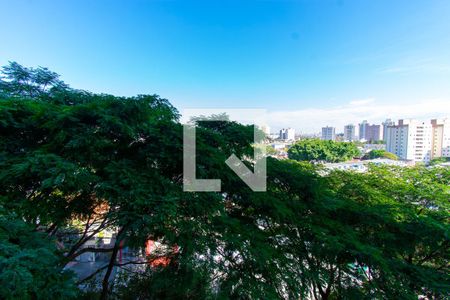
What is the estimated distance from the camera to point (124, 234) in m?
2.41

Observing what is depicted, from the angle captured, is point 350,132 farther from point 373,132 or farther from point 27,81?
point 27,81

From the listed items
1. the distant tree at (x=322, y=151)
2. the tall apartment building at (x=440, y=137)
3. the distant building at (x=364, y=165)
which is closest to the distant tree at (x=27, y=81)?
the distant building at (x=364, y=165)

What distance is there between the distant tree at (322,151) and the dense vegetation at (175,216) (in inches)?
960

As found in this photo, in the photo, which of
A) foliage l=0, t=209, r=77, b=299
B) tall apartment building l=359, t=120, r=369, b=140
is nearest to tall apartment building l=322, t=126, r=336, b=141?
tall apartment building l=359, t=120, r=369, b=140

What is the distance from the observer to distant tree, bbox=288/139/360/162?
27594mm

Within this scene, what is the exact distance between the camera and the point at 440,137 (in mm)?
38938

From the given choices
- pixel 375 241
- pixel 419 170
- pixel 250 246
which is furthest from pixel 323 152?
pixel 250 246

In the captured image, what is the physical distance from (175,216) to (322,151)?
1112 inches

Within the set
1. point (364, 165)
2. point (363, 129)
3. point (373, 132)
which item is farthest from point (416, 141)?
point (364, 165)

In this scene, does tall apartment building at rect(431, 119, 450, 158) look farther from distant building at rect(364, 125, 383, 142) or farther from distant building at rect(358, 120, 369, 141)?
distant building at rect(358, 120, 369, 141)

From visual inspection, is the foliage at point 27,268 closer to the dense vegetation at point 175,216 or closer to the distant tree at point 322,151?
the dense vegetation at point 175,216

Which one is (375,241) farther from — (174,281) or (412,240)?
(174,281)

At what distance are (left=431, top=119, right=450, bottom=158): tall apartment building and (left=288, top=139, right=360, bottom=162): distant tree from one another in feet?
68.7

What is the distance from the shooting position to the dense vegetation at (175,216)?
7.38 feet
